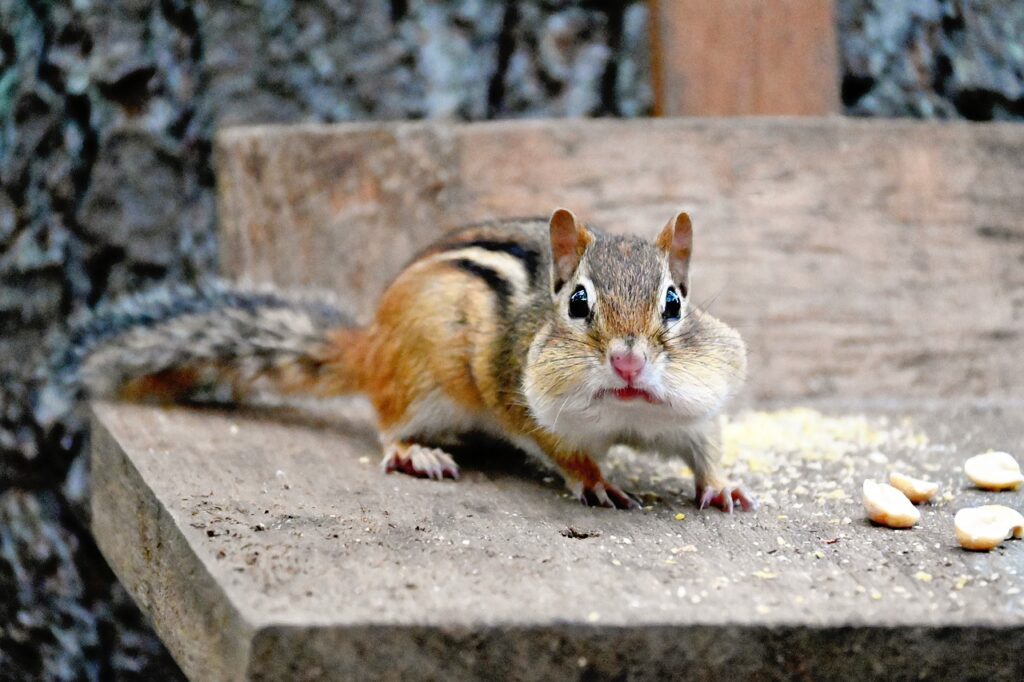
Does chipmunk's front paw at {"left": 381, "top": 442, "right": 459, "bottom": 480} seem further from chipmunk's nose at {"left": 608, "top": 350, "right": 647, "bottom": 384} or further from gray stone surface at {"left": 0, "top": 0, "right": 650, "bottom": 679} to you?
gray stone surface at {"left": 0, "top": 0, "right": 650, "bottom": 679}

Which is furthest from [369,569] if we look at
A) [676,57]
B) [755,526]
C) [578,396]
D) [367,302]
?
[676,57]

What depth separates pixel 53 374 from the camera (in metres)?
3.46

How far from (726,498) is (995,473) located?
583 millimetres

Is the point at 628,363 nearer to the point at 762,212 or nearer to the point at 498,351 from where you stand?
the point at 498,351

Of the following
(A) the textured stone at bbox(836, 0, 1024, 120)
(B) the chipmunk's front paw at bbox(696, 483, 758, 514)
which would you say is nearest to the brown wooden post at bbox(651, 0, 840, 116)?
(A) the textured stone at bbox(836, 0, 1024, 120)

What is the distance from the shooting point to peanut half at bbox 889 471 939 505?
7.52 feet

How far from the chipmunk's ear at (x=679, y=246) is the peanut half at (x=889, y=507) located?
1.89ft

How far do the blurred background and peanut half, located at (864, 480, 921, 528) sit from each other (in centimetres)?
210

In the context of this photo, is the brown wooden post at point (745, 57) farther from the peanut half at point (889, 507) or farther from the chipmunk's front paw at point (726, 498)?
the peanut half at point (889, 507)

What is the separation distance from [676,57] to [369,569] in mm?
2438

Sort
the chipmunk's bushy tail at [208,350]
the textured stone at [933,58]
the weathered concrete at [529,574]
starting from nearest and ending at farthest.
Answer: the weathered concrete at [529,574] → the chipmunk's bushy tail at [208,350] → the textured stone at [933,58]

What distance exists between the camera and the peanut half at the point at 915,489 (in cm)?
229

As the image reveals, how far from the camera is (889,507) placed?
83.7 inches

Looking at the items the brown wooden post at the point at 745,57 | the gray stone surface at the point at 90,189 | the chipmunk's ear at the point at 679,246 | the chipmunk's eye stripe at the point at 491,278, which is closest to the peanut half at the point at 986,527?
the chipmunk's ear at the point at 679,246
